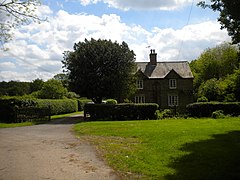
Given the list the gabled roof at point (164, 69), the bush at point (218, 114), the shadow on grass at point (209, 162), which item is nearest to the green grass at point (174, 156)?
the shadow on grass at point (209, 162)

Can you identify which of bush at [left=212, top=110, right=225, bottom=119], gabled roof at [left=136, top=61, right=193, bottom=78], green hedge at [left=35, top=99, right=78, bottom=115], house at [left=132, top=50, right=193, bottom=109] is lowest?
bush at [left=212, top=110, right=225, bottom=119]

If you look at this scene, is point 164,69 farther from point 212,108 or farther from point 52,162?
point 52,162

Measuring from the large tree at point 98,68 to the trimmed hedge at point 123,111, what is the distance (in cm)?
588

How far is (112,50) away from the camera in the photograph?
42.3m

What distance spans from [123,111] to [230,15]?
23204 millimetres

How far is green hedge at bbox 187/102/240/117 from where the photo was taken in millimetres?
35062

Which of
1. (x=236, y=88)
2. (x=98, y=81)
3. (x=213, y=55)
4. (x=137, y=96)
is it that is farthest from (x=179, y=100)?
(x=213, y=55)

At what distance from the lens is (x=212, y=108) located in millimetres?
35594

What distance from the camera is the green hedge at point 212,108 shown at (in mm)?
35062

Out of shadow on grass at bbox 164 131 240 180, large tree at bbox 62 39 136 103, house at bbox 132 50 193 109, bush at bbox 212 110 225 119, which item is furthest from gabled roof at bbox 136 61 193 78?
shadow on grass at bbox 164 131 240 180

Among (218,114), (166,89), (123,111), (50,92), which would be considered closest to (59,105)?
(166,89)

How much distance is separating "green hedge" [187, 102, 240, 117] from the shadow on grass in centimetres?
2074

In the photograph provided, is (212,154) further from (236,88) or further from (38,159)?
(236,88)

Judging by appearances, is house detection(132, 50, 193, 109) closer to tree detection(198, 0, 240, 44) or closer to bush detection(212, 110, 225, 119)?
bush detection(212, 110, 225, 119)
